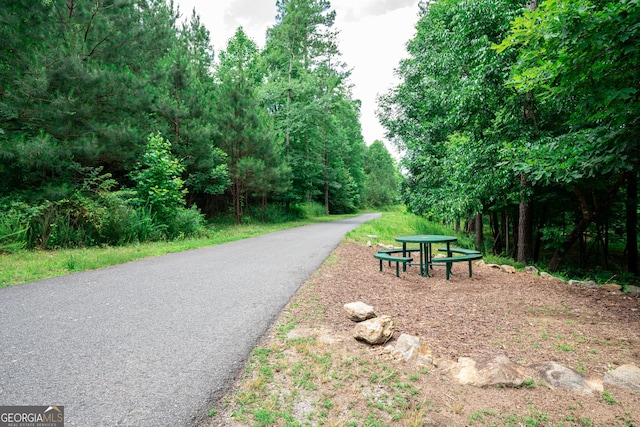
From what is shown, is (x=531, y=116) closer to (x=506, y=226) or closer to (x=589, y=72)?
(x=589, y=72)

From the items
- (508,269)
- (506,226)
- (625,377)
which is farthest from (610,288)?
(506,226)

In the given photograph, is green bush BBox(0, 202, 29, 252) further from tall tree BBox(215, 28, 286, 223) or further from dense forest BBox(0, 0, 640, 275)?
tall tree BBox(215, 28, 286, 223)

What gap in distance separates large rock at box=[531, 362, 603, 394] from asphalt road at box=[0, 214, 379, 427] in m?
2.45

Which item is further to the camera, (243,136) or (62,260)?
(243,136)

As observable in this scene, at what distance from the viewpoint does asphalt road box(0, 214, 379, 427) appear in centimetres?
208

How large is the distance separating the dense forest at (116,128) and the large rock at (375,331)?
26.4 feet

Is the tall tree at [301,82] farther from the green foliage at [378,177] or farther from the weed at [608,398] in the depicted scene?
the green foliage at [378,177]

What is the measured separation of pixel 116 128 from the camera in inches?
Result: 371

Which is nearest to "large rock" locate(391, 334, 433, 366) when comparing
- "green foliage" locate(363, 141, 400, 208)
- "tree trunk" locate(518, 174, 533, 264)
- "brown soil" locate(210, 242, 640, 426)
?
"brown soil" locate(210, 242, 640, 426)

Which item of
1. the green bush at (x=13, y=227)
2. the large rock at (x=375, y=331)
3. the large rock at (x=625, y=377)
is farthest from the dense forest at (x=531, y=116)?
the green bush at (x=13, y=227)

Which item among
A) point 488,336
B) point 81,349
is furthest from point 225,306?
point 488,336

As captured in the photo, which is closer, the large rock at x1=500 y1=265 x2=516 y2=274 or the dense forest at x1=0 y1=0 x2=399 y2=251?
the large rock at x1=500 y1=265 x2=516 y2=274

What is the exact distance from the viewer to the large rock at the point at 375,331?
9.95 feet

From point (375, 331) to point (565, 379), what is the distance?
1501 millimetres
